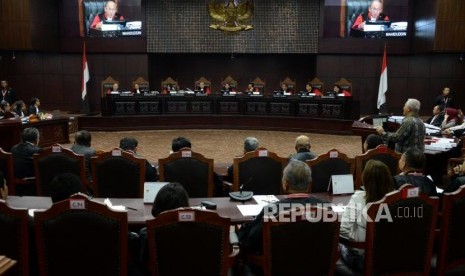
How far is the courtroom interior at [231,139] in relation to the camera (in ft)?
7.98

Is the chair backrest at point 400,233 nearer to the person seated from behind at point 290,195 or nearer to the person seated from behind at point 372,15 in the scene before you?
the person seated from behind at point 290,195

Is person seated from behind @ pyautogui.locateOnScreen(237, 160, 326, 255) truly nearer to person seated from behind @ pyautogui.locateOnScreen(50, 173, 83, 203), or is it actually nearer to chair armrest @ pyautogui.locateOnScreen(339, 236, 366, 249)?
chair armrest @ pyautogui.locateOnScreen(339, 236, 366, 249)

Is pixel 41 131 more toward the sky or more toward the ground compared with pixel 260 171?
more toward the ground

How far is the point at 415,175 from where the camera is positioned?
3.27 m

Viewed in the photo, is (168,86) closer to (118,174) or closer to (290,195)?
(118,174)

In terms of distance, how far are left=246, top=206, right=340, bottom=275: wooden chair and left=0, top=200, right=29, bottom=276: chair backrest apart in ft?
4.39

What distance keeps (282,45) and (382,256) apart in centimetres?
1213

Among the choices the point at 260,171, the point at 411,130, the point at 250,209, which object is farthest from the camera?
the point at 411,130

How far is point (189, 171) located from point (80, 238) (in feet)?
5.84

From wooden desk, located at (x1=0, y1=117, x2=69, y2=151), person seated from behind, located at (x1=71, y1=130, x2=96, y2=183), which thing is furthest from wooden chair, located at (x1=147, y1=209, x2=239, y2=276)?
wooden desk, located at (x1=0, y1=117, x2=69, y2=151)

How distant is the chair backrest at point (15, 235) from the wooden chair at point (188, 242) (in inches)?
28.6

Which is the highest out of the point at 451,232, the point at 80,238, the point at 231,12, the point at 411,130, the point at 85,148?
the point at 231,12

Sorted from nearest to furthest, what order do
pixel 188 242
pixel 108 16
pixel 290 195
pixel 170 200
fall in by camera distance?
pixel 188 242, pixel 170 200, pixel 290 195, pixel 108 16

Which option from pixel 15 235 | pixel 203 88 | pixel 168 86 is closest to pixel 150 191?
pixel 15 235
